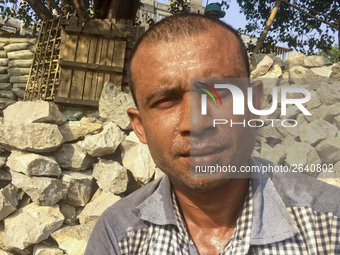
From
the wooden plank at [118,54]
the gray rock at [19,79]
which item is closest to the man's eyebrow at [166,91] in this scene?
the wooden plank at [118,54]

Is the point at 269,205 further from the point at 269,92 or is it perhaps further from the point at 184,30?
the point at 269,92

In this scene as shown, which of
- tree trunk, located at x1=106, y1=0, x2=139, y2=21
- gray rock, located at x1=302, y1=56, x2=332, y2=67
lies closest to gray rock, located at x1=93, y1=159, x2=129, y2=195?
tree trunk, located at x1=106, y1=0, x2=139, y2=21

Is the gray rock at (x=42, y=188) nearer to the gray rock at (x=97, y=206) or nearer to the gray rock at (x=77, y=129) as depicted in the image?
the gray rock at (x=97, y=206)

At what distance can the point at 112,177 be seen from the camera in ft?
11.1

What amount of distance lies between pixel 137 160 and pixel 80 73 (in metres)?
2.58

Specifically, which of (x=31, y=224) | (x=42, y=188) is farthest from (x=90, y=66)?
(x=31, y=224)

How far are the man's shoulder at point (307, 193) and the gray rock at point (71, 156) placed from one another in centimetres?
259

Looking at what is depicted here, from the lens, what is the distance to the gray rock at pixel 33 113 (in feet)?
11.5

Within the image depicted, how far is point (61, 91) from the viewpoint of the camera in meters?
5.19

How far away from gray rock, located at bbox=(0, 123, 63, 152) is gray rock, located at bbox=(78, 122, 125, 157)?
327 millimetres

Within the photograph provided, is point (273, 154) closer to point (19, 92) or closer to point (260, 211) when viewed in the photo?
point (260, 211)

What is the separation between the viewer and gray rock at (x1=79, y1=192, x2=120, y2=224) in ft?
10.7

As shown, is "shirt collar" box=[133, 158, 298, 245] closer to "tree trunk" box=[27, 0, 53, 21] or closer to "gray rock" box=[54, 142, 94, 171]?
"gray rock" box=[54, 142, 94, 171]

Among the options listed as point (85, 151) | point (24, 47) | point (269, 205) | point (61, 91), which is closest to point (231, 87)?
point (269, 205)
